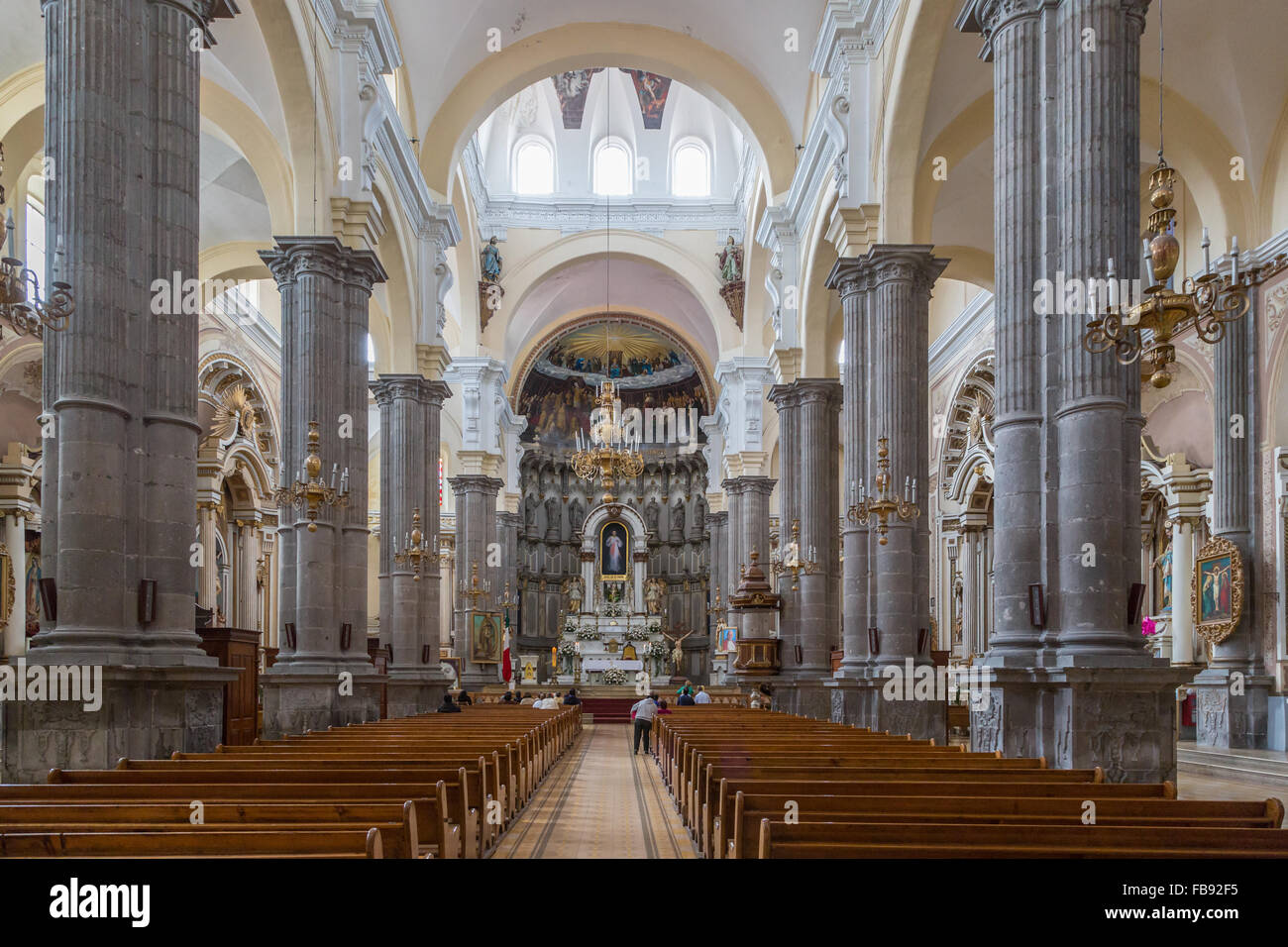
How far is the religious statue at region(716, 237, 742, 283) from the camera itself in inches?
1304

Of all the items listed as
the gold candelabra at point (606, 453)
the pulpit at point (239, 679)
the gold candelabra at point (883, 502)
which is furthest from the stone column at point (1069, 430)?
the gold candelabra at point (606, 453)

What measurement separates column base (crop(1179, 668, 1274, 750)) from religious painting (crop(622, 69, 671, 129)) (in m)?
22.5

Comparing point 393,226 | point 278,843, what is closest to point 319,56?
point 393,226

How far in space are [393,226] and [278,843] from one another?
17.7 m

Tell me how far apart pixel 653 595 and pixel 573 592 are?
313 centimetres

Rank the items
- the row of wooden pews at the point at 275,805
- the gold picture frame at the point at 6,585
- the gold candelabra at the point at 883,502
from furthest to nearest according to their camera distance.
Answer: the gold picture frame at the point at 6,585 < the gold candelabra at the point at 883,502 < the row of wooden pews at the point at 275,805

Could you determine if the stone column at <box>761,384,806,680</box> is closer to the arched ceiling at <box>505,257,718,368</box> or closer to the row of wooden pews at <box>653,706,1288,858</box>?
the arched ceiling at <box>505,257,718,368</box>

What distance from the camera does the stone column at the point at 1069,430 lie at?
8734 mm

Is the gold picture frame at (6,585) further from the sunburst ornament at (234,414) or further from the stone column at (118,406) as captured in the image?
the stone column at (118,406)

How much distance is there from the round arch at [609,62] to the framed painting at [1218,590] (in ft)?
35.9

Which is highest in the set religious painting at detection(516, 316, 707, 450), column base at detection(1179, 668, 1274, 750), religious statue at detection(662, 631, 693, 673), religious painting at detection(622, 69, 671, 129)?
religious painting at detection(622, 69, 671, 129)

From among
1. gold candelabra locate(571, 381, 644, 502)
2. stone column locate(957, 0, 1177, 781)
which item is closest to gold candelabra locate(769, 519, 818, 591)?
gold candelabra locate(571, 381, 644, 502)

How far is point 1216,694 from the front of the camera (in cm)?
1662

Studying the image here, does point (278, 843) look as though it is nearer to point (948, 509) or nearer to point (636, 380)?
point (948, 509)
